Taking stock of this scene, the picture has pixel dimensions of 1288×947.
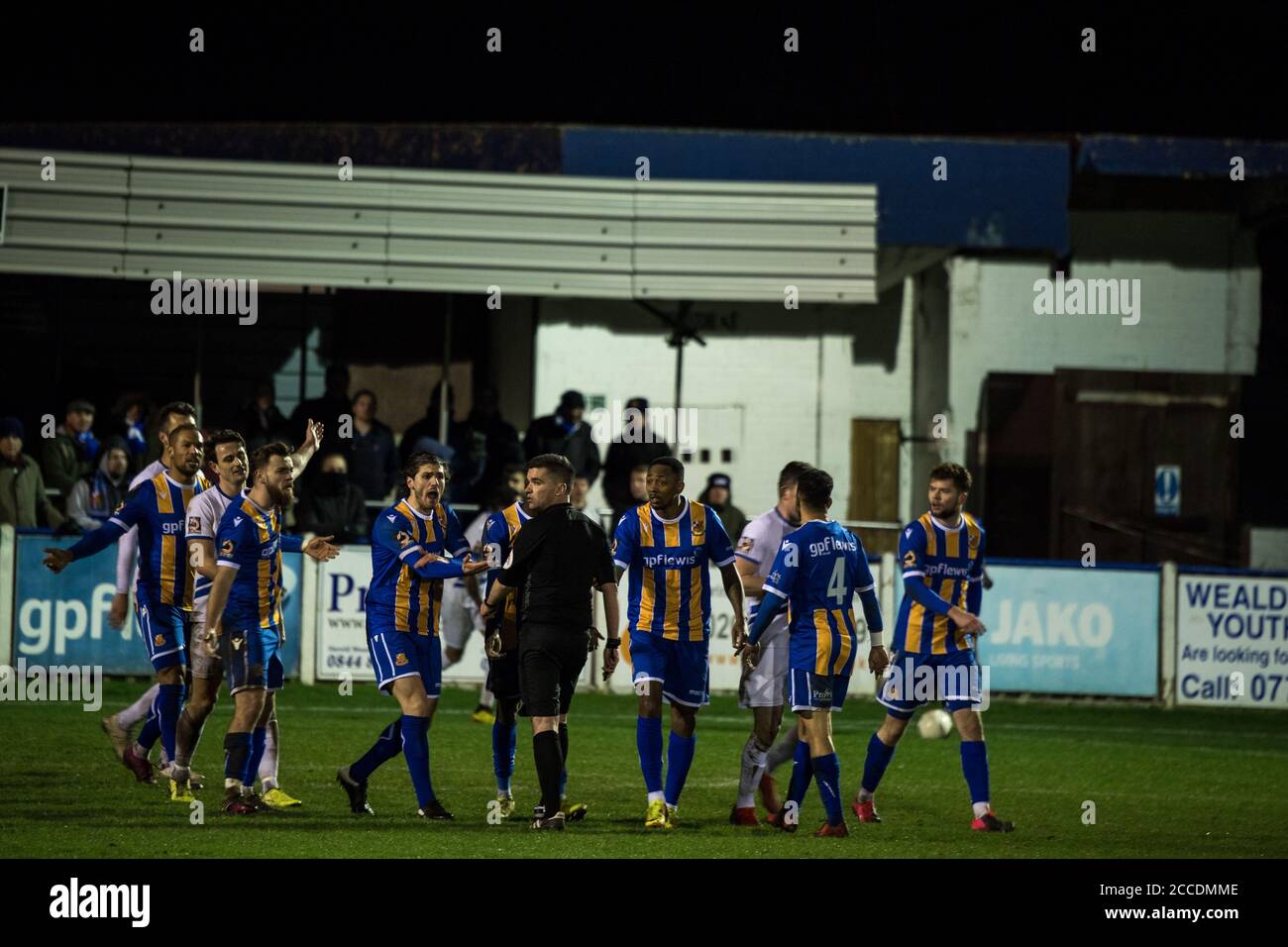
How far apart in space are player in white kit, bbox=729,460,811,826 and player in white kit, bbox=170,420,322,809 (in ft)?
8.64

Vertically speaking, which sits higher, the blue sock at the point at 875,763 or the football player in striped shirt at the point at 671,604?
the football player in striped shirt at the point at 671,604

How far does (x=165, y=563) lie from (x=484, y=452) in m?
8.72

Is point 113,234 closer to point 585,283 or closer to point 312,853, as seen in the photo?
point 585,283

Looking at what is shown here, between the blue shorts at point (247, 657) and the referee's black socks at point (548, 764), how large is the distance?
1594 millimetres

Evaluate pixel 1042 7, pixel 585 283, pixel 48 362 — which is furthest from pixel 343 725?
pixel 1042 7

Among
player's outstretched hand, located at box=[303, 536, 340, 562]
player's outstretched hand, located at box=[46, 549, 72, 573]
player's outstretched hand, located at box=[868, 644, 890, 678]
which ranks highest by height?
player's outstretched hand, located at box=[303, 536, 340, 562]

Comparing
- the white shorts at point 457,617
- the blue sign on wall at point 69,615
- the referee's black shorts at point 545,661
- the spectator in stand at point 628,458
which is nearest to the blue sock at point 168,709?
the referee's black shorts at point 545,661

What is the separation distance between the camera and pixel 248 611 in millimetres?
10539

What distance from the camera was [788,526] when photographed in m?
11.6

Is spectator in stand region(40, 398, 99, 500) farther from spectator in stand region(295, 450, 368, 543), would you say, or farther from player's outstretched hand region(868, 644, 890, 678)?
player's outstretched hand region(868, 644, 890, 678)

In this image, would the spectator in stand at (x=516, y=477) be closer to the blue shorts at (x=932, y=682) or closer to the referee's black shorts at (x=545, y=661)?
the blue shorts at (x=932, y=682)

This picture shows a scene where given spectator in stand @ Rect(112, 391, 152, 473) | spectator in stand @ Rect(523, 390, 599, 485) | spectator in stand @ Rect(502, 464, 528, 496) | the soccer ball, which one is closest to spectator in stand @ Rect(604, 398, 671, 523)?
spectator in stand @ Rect(523, 390, 599, 485)

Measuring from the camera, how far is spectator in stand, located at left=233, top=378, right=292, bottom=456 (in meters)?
19.2

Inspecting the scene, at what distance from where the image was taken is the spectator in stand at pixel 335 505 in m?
18.6
